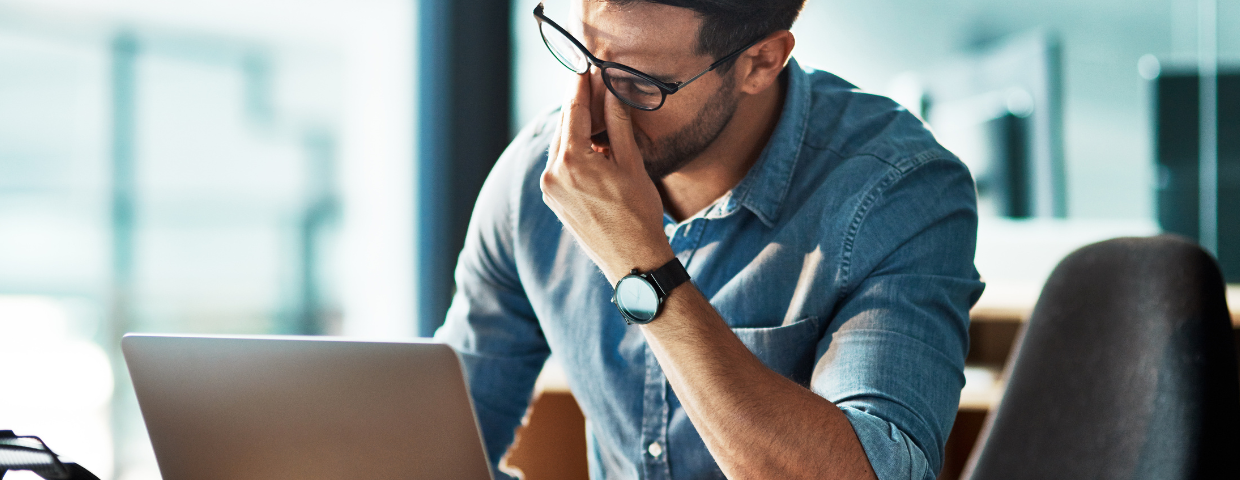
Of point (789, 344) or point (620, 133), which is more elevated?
point (620, 133)

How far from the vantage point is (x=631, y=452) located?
3.84 ft

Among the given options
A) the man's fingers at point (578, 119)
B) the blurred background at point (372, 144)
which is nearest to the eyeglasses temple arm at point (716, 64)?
the man's fingers at point (578, 119)

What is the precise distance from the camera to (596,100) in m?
1.06

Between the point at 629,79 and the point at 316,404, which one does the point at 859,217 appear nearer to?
the point at 629,79

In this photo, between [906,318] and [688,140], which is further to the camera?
[688,140]

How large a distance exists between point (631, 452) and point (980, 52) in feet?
7.21

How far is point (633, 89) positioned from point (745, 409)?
1.38 ft

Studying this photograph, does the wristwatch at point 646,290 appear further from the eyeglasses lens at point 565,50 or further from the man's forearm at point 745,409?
the eyeglasses lens at point 565,50

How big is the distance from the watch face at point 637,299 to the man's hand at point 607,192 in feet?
0.06

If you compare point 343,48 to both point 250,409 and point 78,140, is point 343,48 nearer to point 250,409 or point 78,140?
point 78,140

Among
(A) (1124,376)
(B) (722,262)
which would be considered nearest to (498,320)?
(B) (722,262)

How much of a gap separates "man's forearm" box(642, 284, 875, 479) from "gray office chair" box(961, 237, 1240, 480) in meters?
0.35

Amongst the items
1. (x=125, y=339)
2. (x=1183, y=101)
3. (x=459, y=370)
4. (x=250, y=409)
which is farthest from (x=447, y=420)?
(x=1183, y=101)

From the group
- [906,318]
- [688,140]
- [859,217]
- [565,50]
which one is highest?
[565,50]
